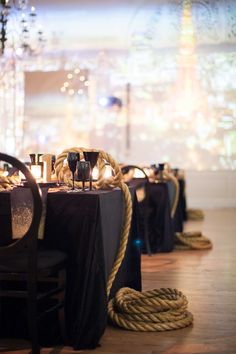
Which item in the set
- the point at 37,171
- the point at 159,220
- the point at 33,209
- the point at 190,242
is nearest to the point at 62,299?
the point at 33,209

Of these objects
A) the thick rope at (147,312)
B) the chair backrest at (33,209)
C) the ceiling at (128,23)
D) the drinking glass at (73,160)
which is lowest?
the thick rope at (147,312)

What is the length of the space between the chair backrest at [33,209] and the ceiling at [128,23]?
28.2 feet

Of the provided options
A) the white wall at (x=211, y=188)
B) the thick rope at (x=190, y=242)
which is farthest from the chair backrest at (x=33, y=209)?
the white wall at (x=211, y=188)

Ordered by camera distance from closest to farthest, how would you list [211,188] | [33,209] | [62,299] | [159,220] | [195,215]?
[33,209] → [62,299] → [159,220] → [195,215] → [211,188]

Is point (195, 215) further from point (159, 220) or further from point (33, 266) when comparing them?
point (33, 266)

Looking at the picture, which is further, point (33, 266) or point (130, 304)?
point (130, 304)

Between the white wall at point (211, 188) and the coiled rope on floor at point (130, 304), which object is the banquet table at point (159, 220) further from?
the white wall at point (211, 188)

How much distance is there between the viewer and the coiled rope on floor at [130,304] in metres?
2.92

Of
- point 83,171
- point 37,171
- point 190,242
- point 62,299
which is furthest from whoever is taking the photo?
point 190,242

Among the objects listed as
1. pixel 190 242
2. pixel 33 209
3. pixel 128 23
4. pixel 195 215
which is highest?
pixel 128 23

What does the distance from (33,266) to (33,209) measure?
0.74 feet

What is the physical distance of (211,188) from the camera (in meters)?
11.6

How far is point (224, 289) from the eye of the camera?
12.4 feet

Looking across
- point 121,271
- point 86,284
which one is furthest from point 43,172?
point 86,284
